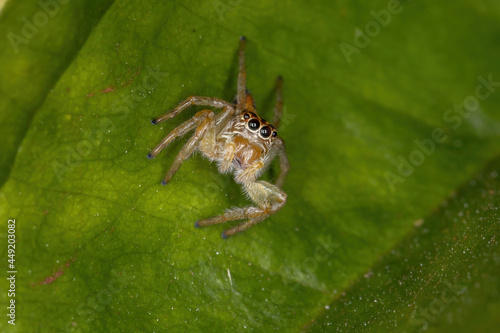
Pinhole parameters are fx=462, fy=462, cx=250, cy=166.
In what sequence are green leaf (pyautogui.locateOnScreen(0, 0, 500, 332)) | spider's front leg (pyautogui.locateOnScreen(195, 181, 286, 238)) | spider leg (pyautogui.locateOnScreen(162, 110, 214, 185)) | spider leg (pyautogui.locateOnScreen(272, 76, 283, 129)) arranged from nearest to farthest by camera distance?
1. green leaf (pyautogui.locateOnScreen(0, 0, 500, 332))
2. spider leg (pyautogui.locateOnScreen(162, 110, 214, 185))
3. spider's front leg (pyautogui.locateOnScreen(195, 181, 286, 238))
4. spider leg (pyautogui.locateOnScreen(272, 76, 283, 129))

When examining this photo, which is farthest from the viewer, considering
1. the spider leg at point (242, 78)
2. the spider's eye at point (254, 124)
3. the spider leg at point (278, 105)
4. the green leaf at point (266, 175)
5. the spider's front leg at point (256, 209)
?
the spider's eye at point (254, 124)

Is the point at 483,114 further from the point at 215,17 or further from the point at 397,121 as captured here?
the point at 215,17

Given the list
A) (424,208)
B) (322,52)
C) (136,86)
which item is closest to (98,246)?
(136,86)

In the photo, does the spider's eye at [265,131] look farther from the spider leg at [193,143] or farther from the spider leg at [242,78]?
the spider leg at [193,143]

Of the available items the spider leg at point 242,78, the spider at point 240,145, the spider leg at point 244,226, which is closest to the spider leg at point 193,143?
the spider at point 240,145

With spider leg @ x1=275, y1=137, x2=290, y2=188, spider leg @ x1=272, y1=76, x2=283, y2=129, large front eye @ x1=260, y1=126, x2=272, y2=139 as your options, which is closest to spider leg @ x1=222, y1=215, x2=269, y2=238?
spider leg @ x1=275, y1=137, x2=290, y2=188

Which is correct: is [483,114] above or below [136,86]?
above

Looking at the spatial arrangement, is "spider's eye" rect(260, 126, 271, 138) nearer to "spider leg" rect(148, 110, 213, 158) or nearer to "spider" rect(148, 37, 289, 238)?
"spider" rect(148, 37, 289, 238)
